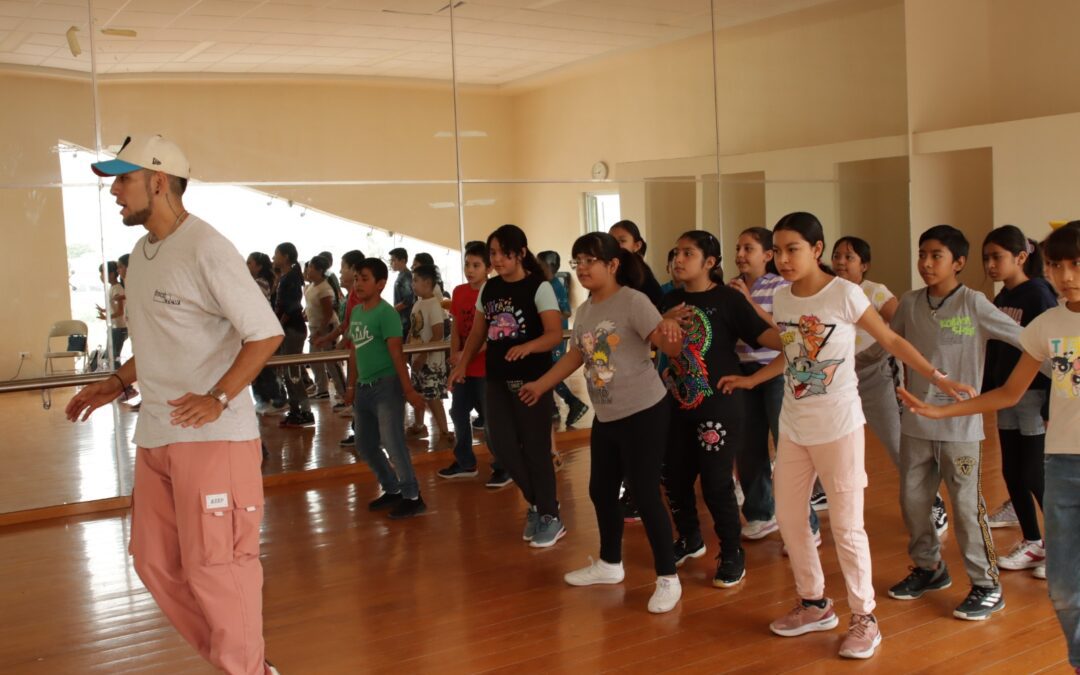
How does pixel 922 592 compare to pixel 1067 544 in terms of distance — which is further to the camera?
pixel 922 592

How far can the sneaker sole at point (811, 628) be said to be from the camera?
3.66m

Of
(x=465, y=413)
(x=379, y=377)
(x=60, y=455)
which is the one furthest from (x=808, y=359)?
(x=60, y=455)

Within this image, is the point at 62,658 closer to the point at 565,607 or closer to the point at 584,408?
the point at 565,607

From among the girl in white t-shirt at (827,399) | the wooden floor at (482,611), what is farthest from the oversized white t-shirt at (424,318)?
the girl in white t-shirt at (827,399)

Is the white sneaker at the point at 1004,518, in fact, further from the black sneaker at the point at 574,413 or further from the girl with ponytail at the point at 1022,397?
the black sneaker at the point at 574,413

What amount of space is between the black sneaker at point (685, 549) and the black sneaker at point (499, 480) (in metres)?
1.93

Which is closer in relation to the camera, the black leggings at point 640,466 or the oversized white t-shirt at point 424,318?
the black leggings at point 640,466

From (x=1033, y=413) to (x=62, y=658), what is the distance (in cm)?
399

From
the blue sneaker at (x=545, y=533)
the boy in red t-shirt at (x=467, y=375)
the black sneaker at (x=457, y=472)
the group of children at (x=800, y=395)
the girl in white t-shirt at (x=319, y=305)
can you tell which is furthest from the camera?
the girl in white t-shirt at (x=319, y=305)

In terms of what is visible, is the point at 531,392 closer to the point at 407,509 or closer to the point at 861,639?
the point at 861,639

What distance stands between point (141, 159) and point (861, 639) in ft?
9.20

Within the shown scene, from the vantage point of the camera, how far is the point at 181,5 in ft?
21.0

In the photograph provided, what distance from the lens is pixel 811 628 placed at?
366cm

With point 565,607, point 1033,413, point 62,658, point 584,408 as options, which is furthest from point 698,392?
point 584,408
